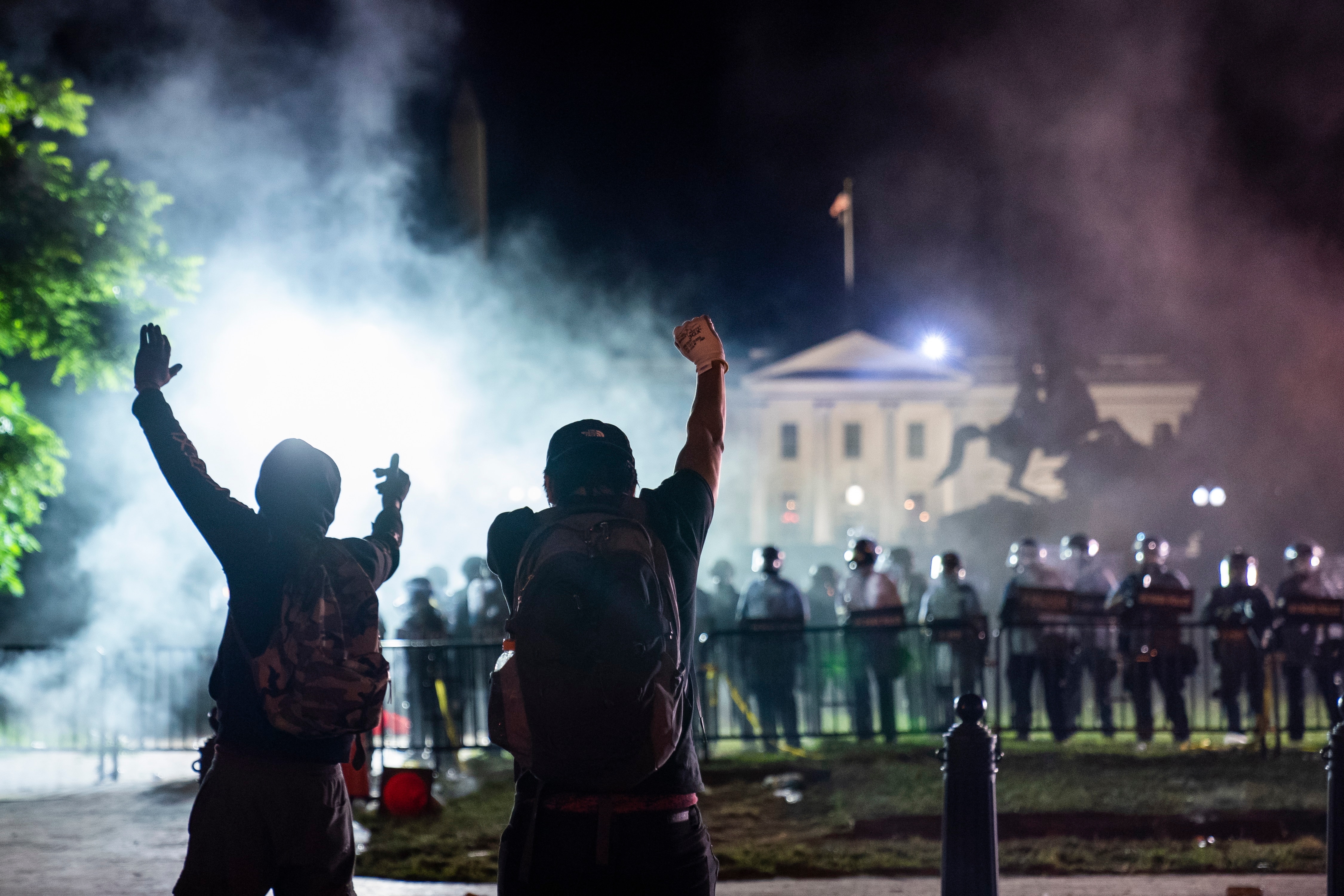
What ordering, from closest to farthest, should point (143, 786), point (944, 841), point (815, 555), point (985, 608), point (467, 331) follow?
point (944, 841) < point (143, 786) < point (985, 608) < point (467, 331) < point (815, 555)

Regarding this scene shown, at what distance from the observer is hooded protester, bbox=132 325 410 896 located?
9.78ft

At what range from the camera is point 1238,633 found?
9797 mm

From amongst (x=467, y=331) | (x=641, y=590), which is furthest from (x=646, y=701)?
(x=467, y=331)

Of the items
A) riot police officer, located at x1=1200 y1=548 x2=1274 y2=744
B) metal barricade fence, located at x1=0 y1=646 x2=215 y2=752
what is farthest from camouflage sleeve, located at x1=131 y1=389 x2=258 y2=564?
riot police officer, located at x1=1200 y1=548 x2=1274 y2=744

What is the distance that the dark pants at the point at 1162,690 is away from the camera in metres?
9.62

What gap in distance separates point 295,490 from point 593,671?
49.7 inches

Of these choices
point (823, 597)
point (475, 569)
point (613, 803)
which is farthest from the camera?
point (823, 597)

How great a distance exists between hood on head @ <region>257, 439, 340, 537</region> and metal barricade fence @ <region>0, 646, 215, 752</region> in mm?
7564

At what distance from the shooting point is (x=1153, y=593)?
384 inches

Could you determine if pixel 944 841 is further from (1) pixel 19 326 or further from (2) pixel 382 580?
(1) pixel 19 326

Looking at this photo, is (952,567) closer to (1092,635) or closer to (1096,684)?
(1092,635)

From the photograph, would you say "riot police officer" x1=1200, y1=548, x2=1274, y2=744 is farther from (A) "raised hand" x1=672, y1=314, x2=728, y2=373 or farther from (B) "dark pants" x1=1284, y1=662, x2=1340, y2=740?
(A) "raised hand" x1=672, y1=314, x2=728, y2=373

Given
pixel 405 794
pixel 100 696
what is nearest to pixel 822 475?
pixel 100 696

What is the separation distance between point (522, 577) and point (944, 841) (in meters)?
2.59
